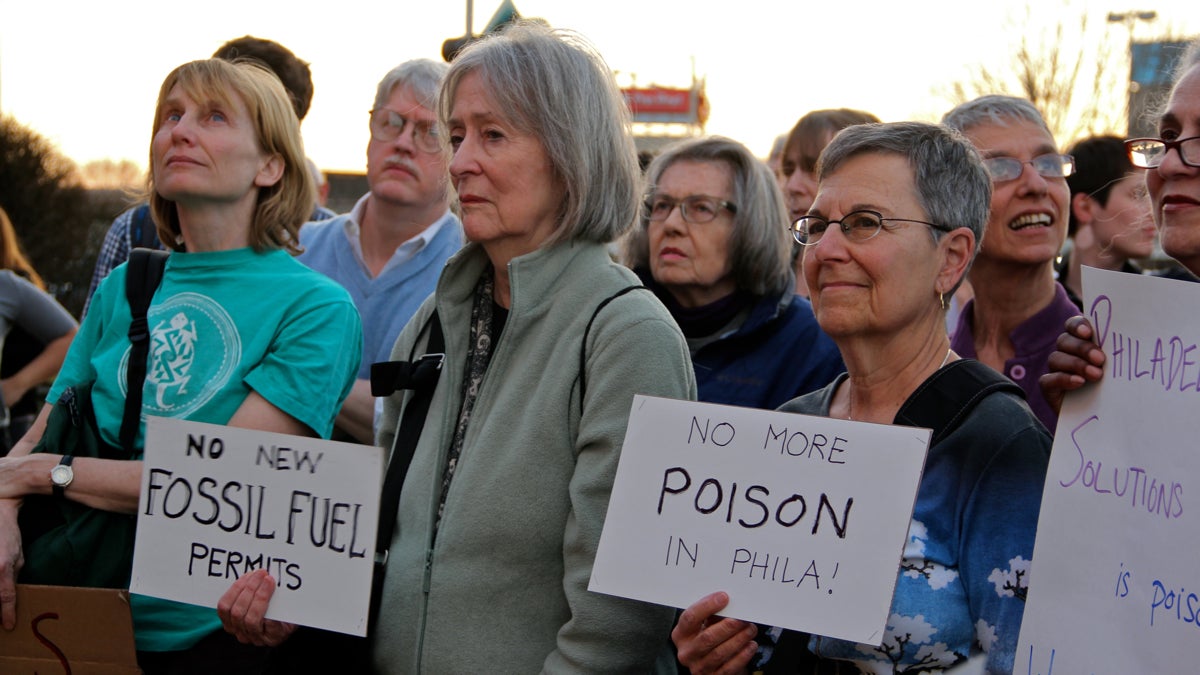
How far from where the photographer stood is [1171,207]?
85.9 inches

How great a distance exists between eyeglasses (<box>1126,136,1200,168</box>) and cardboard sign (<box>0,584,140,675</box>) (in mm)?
2410

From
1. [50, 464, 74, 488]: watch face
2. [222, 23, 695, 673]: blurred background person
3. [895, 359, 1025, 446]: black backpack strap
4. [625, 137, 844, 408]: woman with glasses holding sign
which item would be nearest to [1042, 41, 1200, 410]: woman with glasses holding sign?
[895, 359, 1025, 446]: black backpack strap

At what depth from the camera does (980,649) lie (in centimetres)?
223

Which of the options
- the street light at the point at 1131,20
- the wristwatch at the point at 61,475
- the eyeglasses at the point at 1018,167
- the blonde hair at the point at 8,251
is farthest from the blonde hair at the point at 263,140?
the street light at the point at 1131,20

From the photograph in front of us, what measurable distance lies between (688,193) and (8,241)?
362cm

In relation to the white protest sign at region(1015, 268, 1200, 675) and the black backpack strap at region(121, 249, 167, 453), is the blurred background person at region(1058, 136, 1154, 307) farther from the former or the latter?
the black backpack strap at region(121, 249, 167, 453)

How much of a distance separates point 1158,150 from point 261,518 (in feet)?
6.55

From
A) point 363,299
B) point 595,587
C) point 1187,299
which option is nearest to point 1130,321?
point 1187,299

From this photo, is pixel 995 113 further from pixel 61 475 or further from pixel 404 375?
pixel 61 475

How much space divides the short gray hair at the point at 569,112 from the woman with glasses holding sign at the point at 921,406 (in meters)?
0.47

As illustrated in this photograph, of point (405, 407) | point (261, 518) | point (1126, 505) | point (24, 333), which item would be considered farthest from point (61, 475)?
point (24, 333)

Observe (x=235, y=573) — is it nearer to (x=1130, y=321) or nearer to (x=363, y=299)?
(x=363, y=299)

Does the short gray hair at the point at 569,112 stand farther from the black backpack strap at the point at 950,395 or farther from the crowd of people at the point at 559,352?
the black backpack strap at the point at 950,395

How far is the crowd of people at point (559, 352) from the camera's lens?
2266 millimetres
